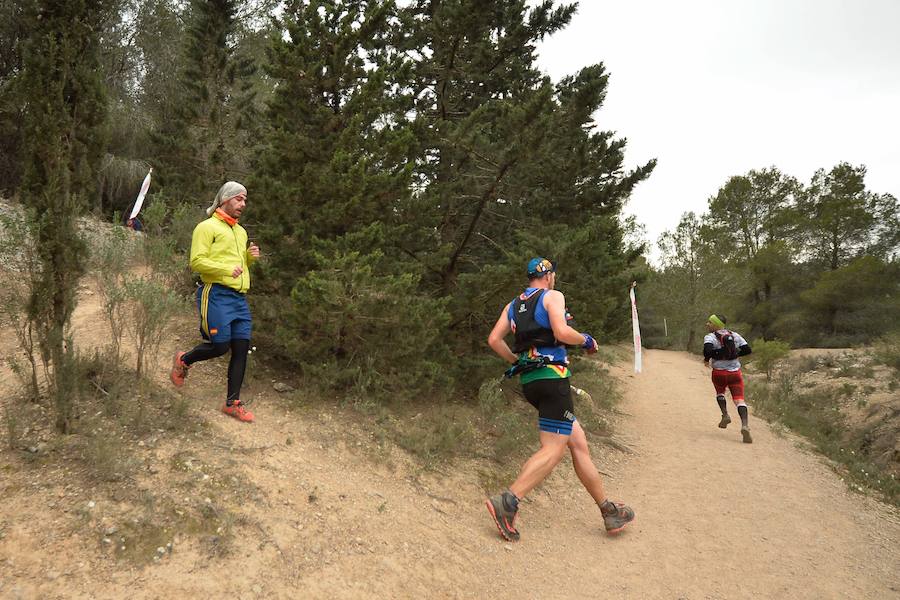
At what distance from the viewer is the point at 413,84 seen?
7.93m

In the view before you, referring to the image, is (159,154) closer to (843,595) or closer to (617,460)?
(617,460)

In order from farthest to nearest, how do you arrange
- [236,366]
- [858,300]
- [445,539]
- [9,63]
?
[858,300]
[9,63]
[236,366]
[445,539]

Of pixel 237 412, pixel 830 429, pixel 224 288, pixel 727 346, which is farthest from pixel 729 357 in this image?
pixel 224 288

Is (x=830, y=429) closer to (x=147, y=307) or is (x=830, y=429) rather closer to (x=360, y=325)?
(x=360, y=325)

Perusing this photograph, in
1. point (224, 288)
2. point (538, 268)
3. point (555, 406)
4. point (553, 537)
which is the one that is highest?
point (538, 268)

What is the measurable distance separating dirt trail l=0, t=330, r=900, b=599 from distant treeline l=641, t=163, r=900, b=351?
20.2 metres

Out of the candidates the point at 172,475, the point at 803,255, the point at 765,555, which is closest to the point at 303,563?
the point at 172,475

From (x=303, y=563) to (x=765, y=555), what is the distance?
3433 millimetres

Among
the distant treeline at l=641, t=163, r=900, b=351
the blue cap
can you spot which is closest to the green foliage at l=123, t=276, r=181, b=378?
the blue cap

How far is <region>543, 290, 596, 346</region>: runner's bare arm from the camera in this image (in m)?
3.48

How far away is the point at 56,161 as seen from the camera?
3176 millimetres

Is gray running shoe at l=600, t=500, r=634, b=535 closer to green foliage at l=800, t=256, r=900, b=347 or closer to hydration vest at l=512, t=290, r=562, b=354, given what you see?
hydration vest at l=512, t=290, r=562, b=354

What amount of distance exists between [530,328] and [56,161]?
3230 millimetres

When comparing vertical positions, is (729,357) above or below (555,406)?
above
